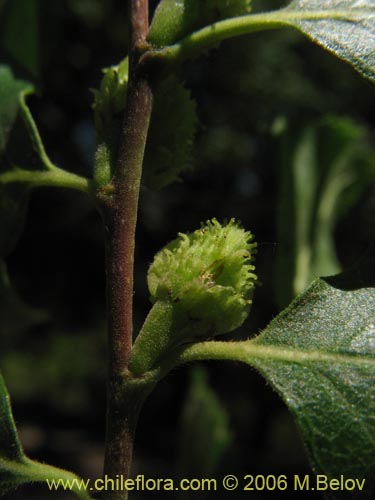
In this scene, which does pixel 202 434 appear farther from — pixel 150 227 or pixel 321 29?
Answer: pixel 150 227

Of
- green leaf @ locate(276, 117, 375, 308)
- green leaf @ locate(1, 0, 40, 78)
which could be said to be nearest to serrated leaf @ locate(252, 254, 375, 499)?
green leaf @ locate(276, 117, 375, 308)

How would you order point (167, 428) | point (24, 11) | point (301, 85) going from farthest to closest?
point (167, 428) → point (301, 85) → point (24, 11)

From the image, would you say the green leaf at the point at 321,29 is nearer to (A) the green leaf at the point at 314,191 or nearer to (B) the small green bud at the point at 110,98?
(B) the small green bud at the point at 110,98

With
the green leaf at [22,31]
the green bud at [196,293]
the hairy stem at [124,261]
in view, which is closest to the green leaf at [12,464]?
the hairy stem at [124,261]

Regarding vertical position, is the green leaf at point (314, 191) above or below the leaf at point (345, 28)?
below

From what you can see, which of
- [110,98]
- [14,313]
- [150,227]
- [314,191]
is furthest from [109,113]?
[150,227]

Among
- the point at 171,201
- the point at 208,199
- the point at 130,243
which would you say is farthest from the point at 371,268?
the point at 171,201

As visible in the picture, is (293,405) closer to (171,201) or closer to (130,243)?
(130,243)
